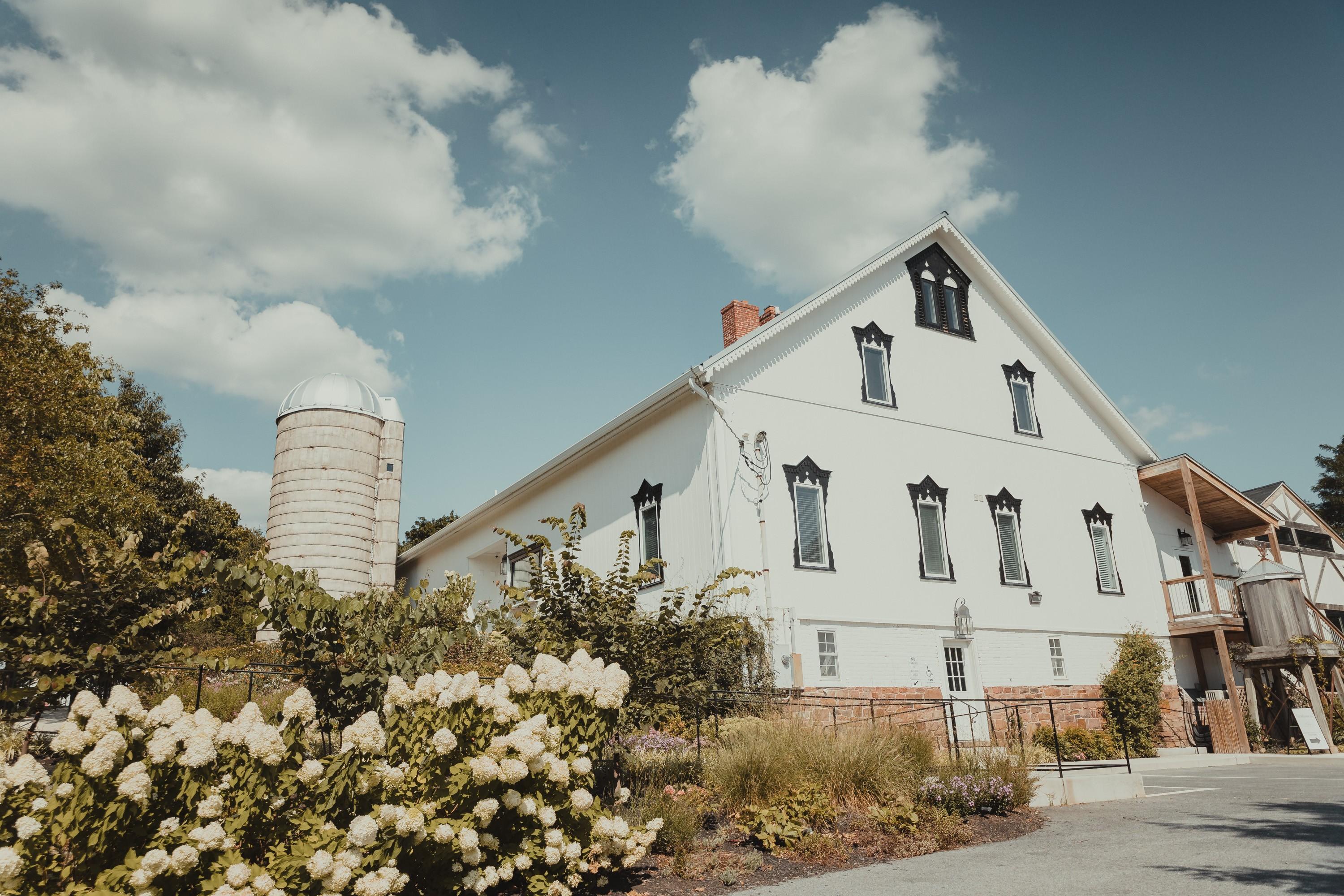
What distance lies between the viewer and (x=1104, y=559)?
21016 millimetres

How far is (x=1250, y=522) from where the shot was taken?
2428 centimetres

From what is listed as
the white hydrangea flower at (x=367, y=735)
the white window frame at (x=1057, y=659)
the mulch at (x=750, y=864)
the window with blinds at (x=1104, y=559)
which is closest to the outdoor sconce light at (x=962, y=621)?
the white window frame at (x=1057, y=659)

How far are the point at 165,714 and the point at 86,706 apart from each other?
1.22 ft

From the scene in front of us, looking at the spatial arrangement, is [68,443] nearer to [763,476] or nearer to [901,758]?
[763,476]

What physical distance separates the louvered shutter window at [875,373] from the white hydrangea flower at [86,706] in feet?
51.1

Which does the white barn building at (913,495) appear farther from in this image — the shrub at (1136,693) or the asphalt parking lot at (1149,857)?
the asphalt parking lot at (1149,857)

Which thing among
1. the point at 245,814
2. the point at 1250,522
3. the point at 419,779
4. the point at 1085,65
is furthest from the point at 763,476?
the point at 1250,522

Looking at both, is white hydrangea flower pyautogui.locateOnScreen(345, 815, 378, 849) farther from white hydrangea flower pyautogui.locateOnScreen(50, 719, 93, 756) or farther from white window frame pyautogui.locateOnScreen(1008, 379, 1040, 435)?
white window frame pyautogui.locateOnScreen(1008, 379, 1040, 435)

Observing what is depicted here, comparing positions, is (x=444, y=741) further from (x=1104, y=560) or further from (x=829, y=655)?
(x=1104, y=560)

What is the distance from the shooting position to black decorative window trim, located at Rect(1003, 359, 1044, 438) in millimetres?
20531

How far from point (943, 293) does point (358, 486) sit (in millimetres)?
20894

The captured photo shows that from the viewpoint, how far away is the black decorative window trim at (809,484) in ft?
50.7

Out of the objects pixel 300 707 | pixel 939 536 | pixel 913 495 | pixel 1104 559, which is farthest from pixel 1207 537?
pixel 300 707

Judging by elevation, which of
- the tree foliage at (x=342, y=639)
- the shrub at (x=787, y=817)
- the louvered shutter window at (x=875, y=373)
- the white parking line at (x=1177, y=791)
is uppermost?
the louvered shutter window at (x=875, y=373)
